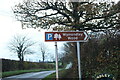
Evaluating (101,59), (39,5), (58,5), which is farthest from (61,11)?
(101,59)

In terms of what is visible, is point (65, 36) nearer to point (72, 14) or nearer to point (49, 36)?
point (49, 36)

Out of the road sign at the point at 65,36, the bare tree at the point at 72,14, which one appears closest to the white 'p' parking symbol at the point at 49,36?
the road sign at the point at 65,36

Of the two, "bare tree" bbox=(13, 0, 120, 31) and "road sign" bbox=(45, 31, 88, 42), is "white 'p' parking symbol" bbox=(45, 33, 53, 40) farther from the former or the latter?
"bare tree" bbox=(13, 0, 120, 31)

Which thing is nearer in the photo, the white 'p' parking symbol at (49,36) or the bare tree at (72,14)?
the white 'p' parking symbol at (49,36)

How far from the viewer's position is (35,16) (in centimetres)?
1642

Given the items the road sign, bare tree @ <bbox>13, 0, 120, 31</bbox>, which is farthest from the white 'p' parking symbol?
bare tree @ <bbox>13, 0, 120, 31</bbox>

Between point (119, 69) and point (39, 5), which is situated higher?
point (39, 5)

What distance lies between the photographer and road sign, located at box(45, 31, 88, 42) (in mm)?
9195

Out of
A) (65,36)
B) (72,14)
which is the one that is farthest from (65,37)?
(72,14)

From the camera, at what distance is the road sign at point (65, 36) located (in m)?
9.20

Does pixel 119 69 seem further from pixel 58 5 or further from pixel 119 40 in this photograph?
pixel 58 5

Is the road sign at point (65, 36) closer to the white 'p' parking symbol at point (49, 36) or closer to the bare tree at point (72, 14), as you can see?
the white 'p' parking symbol at point (49, 36)

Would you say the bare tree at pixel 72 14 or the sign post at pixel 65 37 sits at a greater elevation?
the bare tree at pixel 72 14

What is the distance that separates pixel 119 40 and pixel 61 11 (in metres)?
4.86
